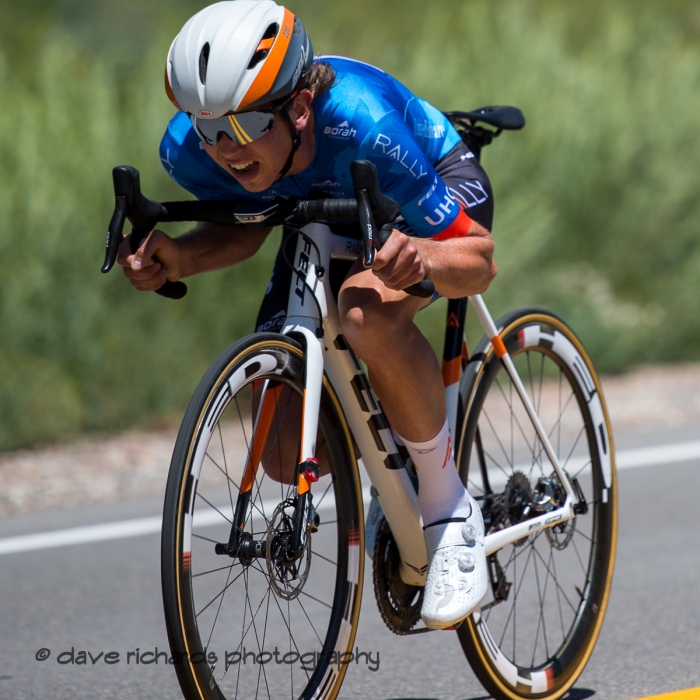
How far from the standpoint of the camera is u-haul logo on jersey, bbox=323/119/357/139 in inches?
111

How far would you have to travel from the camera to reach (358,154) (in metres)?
2.81

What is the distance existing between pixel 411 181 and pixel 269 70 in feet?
1.39

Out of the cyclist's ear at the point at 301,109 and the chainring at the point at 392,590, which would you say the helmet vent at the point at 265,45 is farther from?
the chainring at the point at 392,590

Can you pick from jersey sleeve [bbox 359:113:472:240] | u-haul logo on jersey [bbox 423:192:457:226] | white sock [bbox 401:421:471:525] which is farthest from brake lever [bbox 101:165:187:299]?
white sock [bbox 401:421:471:525]

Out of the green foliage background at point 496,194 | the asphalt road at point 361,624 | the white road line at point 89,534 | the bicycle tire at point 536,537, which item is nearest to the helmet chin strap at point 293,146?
the bicycle tire at point 536,537

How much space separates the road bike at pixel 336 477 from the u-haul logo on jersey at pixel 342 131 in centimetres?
20

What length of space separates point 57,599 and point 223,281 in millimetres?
4233

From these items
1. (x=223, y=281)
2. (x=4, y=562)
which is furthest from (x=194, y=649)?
(x=223, y=281)

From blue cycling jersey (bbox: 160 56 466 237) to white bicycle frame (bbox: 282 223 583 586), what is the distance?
17 cm

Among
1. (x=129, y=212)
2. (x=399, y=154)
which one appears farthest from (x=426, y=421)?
(x=129, y=212)

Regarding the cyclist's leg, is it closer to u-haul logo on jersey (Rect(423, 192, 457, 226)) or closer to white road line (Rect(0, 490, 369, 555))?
u-haul logo on jersey (Rect(423, 192, 457, 226))

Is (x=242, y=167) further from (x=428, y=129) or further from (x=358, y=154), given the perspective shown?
(x=428, y=129)

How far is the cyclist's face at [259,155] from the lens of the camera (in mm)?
2748

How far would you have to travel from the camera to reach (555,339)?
11.9 ft
